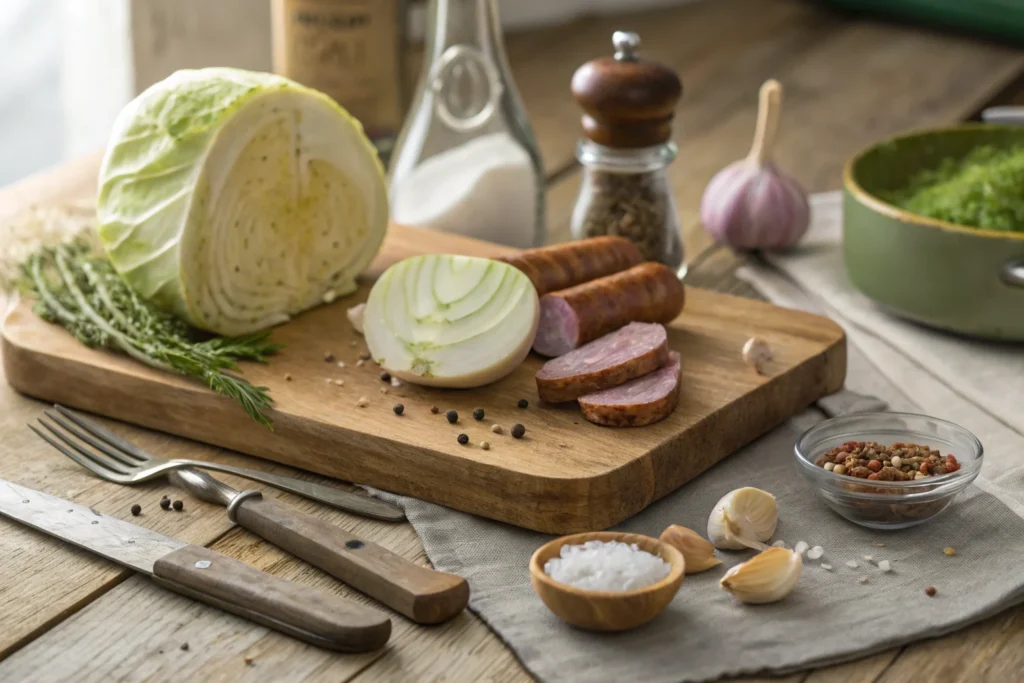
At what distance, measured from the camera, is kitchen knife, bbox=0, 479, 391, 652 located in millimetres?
1499

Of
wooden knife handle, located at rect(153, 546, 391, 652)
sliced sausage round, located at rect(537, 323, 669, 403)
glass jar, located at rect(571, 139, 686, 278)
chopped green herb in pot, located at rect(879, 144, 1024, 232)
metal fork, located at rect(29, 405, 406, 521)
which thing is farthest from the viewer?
glass jar, located at rect(571, 139, 686, 278)

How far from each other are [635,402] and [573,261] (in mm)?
405

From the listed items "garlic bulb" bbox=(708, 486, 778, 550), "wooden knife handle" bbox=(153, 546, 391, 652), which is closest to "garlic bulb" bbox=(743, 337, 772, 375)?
"garlic bulb" bbox=(708, 486, 778, 550)

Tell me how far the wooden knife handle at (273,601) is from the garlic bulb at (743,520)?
1.62 ft

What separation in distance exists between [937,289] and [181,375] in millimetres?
1361

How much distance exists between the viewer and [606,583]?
153 centimetres

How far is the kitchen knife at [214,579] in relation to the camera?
150 cm

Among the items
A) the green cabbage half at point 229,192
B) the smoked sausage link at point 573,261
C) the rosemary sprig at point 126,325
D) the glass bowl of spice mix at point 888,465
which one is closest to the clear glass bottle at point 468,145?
the green cabbage half at point 229,192

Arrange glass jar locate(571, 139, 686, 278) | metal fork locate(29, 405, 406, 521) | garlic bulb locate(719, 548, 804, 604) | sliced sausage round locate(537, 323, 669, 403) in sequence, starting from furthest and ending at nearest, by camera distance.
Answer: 1. glass jar locate(571, 139, 686, 278)
2. sliced sausage round locate(537, 323, 669, 403)
3. metal fork locate(29, 405, 406, 521)
4. garlic bulb locate(719, 548, 804, 604)

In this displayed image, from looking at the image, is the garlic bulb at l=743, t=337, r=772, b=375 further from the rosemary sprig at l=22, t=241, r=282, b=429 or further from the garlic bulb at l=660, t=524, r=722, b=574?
the rosemary sprig at l=22, t=241, r=282, b=429

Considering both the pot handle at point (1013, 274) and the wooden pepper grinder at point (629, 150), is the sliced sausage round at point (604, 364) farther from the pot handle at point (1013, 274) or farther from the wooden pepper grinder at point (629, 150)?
the pot handle at point (1013, 274)

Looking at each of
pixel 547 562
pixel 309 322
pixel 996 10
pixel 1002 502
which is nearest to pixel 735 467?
pixel 1002 502

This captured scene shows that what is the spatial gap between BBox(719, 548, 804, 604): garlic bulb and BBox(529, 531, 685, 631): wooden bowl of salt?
85 mm

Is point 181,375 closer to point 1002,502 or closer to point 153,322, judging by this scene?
point 153,322
